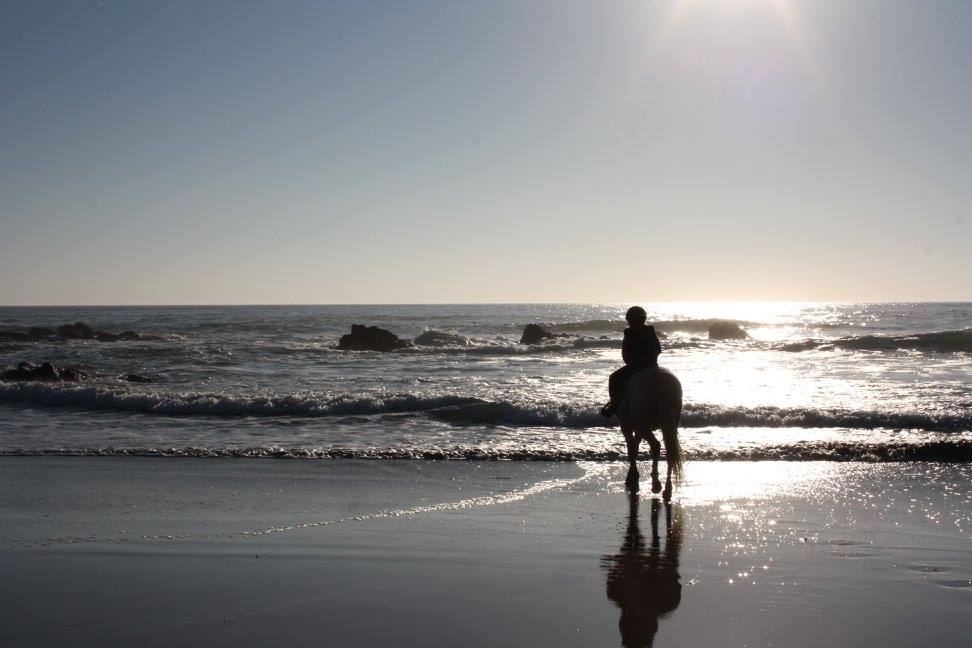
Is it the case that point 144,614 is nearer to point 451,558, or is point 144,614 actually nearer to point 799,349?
point 451,558

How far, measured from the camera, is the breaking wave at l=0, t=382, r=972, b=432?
13.7 metres

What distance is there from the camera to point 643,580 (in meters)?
5.44

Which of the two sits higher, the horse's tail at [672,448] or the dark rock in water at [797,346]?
the horse's tail at [672,448]

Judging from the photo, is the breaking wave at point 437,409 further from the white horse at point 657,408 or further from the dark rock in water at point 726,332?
the dark rock in water at point 726,332

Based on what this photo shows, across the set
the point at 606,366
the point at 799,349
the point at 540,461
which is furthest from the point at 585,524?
the point at 799,349

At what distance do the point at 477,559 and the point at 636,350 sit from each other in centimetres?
331

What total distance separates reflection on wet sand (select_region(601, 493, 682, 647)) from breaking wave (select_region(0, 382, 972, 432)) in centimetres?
724

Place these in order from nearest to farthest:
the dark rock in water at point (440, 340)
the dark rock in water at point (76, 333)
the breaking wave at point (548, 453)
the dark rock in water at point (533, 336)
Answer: the breaking wave at point (548, 453)
the dark rock in water at point (533, 336)
the dark rock in water at point (440, 340)
the dark rock in water at point (76, 333)

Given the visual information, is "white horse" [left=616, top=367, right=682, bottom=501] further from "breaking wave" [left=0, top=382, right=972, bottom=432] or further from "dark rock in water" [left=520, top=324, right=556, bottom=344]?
"dark rock in water" [left=520, top=324, right=556, bottom=344]

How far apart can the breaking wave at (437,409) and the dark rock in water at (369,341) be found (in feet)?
73.4

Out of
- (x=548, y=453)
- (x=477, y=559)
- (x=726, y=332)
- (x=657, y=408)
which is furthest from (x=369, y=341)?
(x=477, y=559)

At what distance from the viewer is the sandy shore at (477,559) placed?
14.8ft

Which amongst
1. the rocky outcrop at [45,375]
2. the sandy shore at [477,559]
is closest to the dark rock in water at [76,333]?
the rocky outcrop at [45,375]

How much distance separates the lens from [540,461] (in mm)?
10898
